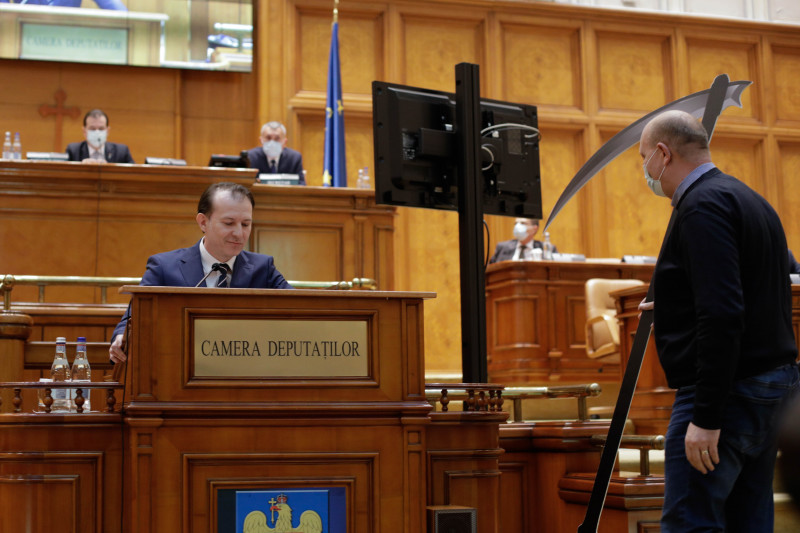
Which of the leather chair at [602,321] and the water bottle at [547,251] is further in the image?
the water bottle at [547,251]

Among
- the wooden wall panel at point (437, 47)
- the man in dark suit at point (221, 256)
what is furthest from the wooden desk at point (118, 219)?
the wooden wall panel at point (437, 47)

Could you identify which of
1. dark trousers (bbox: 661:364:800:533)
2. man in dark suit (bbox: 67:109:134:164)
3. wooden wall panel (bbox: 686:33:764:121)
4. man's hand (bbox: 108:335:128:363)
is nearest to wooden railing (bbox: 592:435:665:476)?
dark trousers (bbox: 661:364:800:533)

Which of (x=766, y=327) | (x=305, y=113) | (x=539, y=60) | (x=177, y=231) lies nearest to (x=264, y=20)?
(x=305, y=113)

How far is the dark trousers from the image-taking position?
→ 232 cm

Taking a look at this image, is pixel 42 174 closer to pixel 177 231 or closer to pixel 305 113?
pixel 177 231

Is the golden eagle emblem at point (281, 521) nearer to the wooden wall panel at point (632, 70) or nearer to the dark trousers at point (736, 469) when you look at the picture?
the dark trousers at point (736, 469)

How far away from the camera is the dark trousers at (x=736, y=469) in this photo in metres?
2.32

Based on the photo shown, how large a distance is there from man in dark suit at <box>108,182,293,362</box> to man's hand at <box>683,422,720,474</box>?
1760mm

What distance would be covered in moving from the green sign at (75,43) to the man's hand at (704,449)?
337 inches

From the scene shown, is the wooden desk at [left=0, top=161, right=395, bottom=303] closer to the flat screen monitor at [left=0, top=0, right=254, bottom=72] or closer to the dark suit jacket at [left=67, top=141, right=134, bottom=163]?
the dark suit jacket at [left=67, top=141, right=134, bottom=163]

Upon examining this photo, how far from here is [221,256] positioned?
3.56 meters

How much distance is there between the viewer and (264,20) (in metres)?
9.94

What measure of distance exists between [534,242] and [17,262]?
14.5 ft

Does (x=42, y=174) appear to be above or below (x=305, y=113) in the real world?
below
